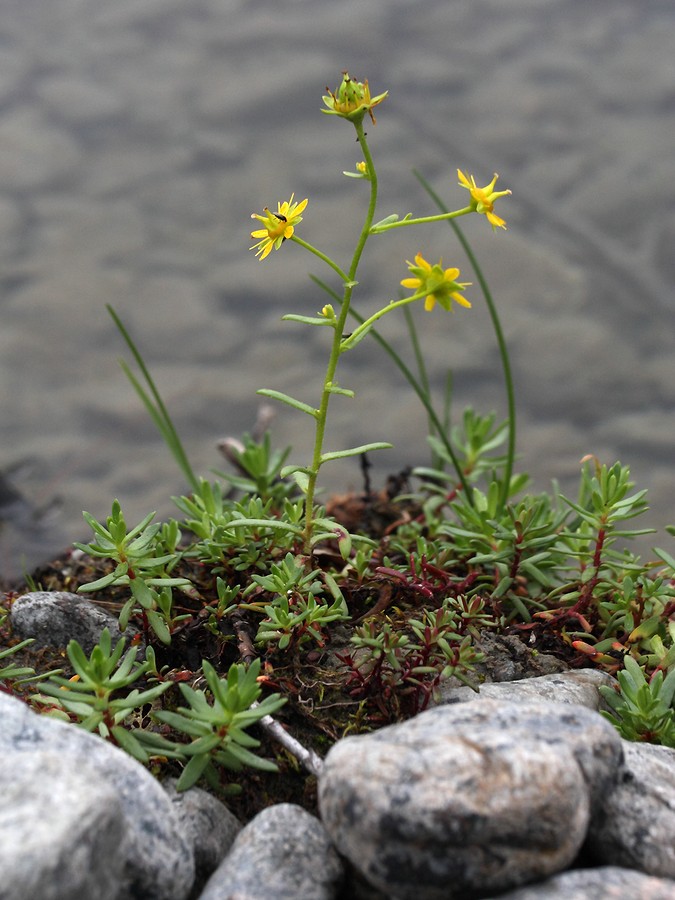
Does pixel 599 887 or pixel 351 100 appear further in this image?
pixel 351 100

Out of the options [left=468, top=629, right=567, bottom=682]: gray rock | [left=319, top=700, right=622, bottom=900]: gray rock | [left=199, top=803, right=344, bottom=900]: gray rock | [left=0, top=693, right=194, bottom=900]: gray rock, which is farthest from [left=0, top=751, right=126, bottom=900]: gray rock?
[left=468, top=629, right=567, bottom=682]: gray rock

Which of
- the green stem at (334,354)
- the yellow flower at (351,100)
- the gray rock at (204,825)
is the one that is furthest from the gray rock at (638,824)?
the yellow flower at (351,100)

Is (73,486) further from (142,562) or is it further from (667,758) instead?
(667,758)

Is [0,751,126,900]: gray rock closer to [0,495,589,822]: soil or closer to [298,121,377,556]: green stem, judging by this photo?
[0,495,589,822]: soil

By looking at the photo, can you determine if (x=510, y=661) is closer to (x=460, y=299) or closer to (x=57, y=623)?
(x=460, y=299)

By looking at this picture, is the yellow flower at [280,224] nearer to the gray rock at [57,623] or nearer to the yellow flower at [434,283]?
the yellow flower at [434,283]

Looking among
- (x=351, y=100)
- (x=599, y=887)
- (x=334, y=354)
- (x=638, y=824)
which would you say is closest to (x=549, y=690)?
(x=638, y=824)
